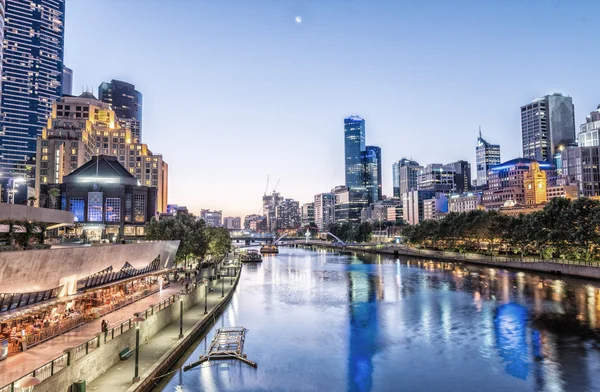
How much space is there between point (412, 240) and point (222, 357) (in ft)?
448

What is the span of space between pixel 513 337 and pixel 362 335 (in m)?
14.1

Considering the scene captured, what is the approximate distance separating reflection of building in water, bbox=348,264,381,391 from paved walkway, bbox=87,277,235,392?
43.9 ft

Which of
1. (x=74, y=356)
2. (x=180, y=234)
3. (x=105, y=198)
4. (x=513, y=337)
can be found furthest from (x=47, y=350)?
(x=105, y=198)

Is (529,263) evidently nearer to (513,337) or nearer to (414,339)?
(513,337)

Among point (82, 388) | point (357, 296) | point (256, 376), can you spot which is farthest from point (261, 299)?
point (82, 388)

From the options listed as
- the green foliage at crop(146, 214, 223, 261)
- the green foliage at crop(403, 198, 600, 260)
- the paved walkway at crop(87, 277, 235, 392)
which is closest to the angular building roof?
the green foliage at crop(146, 214, 223, 261)

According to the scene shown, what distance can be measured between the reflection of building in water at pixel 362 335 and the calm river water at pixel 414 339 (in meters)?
0.10

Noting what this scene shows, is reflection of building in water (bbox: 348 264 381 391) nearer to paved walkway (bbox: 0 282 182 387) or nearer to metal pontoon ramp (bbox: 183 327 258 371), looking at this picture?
metal pontoon ramp (bbox: 183 327 258 371)

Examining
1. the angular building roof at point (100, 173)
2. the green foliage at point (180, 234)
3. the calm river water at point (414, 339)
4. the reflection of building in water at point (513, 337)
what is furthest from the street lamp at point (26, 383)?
the angular building roof at point (100, 173)

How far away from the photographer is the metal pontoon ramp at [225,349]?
33906 mm

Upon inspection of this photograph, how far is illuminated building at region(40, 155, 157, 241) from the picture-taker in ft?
400

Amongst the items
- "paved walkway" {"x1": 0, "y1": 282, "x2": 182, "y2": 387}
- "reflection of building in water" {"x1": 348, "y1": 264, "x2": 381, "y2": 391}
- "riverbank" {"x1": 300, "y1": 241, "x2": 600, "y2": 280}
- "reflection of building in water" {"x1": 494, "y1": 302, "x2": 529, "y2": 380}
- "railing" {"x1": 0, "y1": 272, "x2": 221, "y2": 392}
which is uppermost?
"railing" {"x1": 0, "y1": 272, "x2": 221, "y2": 392}

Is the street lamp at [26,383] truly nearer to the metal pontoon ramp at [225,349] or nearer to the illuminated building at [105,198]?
the metal pontoon ramp at [225,349]

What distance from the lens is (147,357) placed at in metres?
28.8
